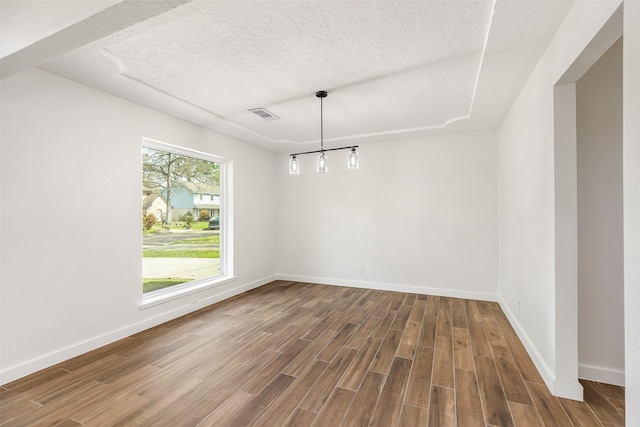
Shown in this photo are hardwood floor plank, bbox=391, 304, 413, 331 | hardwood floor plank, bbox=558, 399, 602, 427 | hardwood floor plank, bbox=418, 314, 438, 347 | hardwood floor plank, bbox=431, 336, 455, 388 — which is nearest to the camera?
hardwood floor plank, bbox=558, 399, 602, 427

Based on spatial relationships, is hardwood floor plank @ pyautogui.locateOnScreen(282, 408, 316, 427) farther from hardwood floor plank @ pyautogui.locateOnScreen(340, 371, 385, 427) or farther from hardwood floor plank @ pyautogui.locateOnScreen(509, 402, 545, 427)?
hardwood floor plank @ pyautogui.locateOnScreen(509, 402, 545, 427)

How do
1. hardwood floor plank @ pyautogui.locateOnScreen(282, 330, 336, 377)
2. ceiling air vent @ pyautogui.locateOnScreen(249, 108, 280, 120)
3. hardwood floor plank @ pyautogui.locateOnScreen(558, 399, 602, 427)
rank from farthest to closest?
ceiling air vent @ pyautogui.locateOnScreen(249, 108, 280, 120) < hardwood floor plank @ pyautogui.locateOnScreen(282, 330, 336, 377) < hardwood floor plank @ pyautogui.locateOnScreen(558, 399, 602, 427)

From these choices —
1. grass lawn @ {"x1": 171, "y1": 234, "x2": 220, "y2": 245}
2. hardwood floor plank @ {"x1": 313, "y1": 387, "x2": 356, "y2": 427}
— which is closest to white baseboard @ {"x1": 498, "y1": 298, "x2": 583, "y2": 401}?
hardwood floor plank @ {"x1": 313, "y1": 387, "x2": 356, "y2": 427}

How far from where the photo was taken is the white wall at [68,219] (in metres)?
2.23

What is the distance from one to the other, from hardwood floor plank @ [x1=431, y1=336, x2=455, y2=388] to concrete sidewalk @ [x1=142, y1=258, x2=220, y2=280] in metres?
3.32

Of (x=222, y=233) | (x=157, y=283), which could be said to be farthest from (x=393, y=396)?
(x=222, y=233)

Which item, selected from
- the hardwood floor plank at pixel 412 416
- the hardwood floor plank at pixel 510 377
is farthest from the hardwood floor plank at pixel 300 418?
the hardwood floor plank at pixel 510 377

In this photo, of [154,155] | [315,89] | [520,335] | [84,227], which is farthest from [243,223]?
[520,335]

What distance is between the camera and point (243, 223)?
188 inches

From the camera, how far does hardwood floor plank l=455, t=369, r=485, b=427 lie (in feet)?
5.78

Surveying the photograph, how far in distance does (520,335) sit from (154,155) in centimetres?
470

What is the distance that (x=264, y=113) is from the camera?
11.5ft

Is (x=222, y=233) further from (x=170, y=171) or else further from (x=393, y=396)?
(x=393, y=396)

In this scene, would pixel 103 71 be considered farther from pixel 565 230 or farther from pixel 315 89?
pixel 565 230
